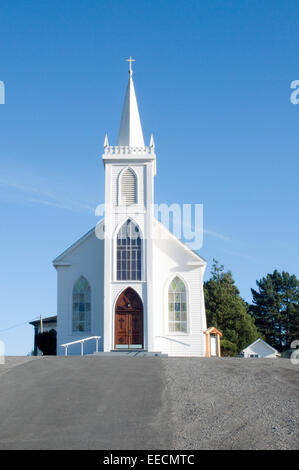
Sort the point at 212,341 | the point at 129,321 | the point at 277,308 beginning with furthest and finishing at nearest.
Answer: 1. the point at 277,308
2. the point at 212,341
3. the point at 129,321

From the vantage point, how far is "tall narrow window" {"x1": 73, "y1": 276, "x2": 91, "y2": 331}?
27688 mm

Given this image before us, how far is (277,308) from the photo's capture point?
217 feet

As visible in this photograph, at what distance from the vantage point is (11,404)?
12922 millimetres

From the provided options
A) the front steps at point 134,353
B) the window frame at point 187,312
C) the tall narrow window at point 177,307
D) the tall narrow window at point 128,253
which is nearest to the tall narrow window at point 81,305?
the tall narrow window at point 128,253

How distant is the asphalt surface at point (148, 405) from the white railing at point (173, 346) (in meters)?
8.58

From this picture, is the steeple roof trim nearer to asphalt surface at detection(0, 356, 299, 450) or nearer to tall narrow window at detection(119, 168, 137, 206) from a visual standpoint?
tall narrow window at detection(119, 168, 137, 206)

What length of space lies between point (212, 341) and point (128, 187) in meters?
9.60

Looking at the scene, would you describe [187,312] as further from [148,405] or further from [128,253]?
[148,405]

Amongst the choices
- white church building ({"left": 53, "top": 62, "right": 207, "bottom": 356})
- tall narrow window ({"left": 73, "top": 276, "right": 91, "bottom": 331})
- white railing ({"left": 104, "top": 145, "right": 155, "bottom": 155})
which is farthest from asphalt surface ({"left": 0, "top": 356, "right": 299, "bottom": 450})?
white railing ({"left": 104, "top": 145, "right": 155, "bottom": 155})

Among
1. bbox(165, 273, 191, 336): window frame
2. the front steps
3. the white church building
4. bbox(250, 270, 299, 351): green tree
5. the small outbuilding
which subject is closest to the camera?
the front steps

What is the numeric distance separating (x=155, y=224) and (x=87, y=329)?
6039mm

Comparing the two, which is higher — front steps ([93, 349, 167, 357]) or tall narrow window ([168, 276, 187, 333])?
tall narrow window ([168, 276, 187, 333])

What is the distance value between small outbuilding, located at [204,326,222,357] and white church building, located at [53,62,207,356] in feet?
2.56

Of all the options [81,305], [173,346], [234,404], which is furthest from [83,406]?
[81,305]
